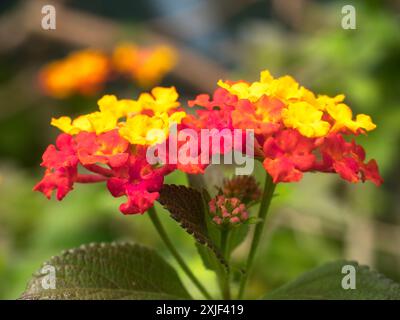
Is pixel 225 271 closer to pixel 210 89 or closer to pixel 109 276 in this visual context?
pixel 109 276

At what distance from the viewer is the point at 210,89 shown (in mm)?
2684

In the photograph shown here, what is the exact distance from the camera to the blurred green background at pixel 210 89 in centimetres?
162

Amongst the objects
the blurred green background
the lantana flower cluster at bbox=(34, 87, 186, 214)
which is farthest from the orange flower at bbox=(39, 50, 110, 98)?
the lantana flower cluster at bbox=(34, 87, 186, 214)

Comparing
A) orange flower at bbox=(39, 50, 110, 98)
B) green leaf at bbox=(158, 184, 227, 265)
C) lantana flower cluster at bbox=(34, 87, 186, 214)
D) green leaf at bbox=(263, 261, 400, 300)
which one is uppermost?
orange flower at bbox=(39, 50, 110, 98)

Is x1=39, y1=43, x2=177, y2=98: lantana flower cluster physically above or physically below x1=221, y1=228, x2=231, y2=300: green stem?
above

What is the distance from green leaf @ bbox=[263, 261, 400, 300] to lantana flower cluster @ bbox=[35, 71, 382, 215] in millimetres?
106

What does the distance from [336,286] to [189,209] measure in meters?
0.19

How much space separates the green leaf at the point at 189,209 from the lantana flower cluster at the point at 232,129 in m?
0.02

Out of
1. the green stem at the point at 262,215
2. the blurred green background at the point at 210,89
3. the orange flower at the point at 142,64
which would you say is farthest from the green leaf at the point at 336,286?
the orange flower at the point at 142,64

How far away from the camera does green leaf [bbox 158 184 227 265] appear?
631mm

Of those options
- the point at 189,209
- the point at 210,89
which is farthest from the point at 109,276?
the point at 210,89

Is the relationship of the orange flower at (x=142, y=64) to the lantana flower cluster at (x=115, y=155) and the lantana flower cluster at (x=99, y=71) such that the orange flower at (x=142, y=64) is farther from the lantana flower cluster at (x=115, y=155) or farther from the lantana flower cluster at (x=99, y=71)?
the lantana flower cluster at (x=115, y=155)

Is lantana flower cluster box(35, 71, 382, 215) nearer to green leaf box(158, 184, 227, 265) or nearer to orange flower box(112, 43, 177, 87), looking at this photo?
green leaf box(158, 184, 227, 265)
